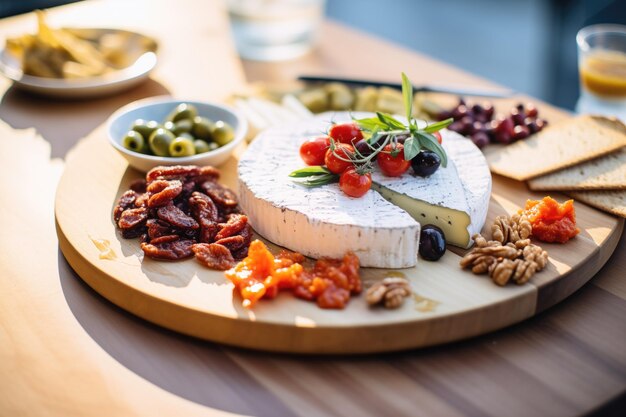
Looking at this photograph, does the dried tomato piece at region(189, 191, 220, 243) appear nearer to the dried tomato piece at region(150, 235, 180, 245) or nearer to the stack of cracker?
the dried tomato piece at region(150, 235, 180, 245)

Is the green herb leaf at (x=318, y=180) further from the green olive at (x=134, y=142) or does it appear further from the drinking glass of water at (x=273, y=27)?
the drinking glass of water at (x=273, y=27)

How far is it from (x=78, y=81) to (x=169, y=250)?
173 cm

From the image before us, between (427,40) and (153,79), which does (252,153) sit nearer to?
(153,79)

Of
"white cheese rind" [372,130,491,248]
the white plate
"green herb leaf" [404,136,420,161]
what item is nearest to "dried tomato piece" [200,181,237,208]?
"white cheese rind" [372,130,491,248]

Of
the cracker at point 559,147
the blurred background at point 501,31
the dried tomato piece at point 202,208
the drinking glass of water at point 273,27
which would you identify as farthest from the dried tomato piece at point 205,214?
the blurred background at point 501,31

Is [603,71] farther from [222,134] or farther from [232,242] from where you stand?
[232,242]

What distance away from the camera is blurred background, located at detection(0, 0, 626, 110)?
6.61m

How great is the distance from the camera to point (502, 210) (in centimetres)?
268

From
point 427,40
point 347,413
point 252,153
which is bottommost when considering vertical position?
point 427,40

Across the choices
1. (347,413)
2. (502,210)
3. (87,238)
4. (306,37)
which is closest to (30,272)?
(87,238)

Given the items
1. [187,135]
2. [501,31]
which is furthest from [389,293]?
[501,31]

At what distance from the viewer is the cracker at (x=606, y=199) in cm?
258

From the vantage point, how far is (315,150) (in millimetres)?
2570

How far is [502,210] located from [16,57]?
283cm
